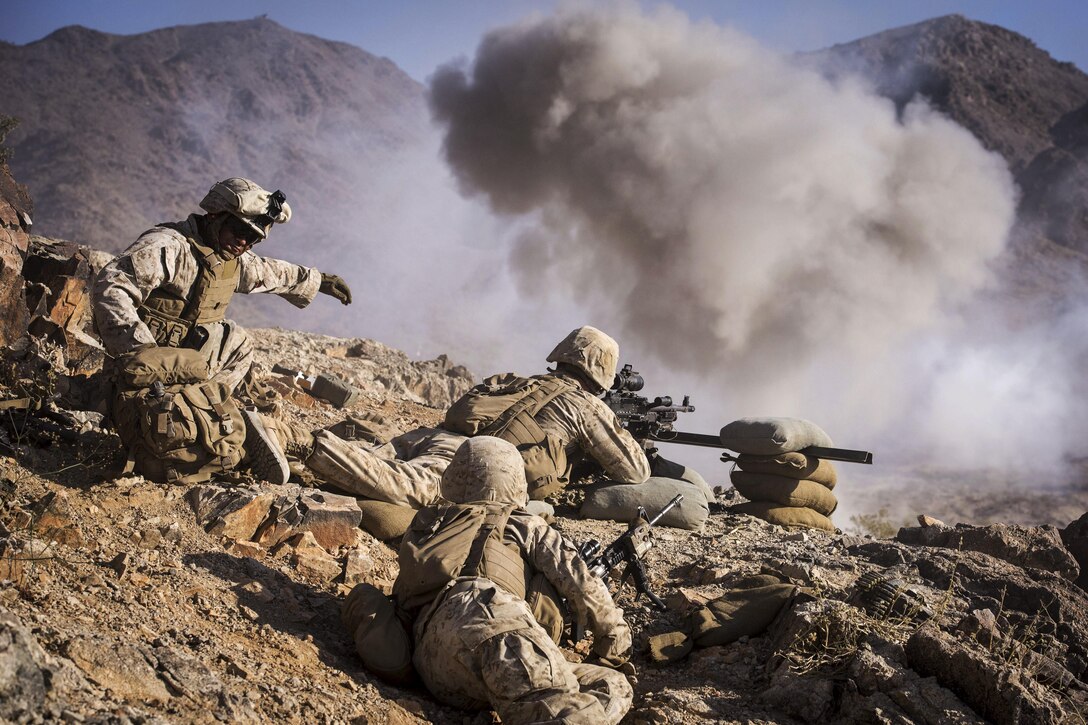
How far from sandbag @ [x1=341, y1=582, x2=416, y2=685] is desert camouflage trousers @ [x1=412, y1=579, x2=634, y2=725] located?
0.07 meters

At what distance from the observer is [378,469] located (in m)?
5.03

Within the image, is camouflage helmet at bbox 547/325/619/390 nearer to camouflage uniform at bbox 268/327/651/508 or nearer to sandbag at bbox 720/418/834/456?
camouflage uniform at bbox 268/327/651/508

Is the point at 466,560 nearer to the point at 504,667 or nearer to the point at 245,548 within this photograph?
the point at 504,667

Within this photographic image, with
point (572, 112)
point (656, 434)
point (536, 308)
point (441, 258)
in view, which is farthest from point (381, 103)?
point (656, 434)

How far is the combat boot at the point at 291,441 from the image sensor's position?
5.11m

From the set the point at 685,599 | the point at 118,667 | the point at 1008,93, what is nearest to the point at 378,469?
the point at 685,599

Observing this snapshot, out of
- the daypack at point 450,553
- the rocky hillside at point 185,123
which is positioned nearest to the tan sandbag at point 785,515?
the daypack at point 450,553

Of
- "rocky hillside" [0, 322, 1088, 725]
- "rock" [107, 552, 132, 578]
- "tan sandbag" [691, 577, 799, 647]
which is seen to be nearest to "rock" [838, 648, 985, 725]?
"rocky hillside" [0, 322, 1088, 725]

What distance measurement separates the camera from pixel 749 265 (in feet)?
57.5

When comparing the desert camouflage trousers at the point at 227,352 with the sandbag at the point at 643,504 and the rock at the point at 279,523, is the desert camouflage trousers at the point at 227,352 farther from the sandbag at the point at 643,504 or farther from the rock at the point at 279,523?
the sandbag at the point at 643,504

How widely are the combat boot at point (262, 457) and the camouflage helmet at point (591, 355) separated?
7.56 ft

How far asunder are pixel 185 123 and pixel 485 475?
55603 mm

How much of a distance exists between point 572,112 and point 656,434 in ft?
46.0

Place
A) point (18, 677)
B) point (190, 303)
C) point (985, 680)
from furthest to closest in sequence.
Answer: point (190, 303), point (985, 680), point (18, 677)
